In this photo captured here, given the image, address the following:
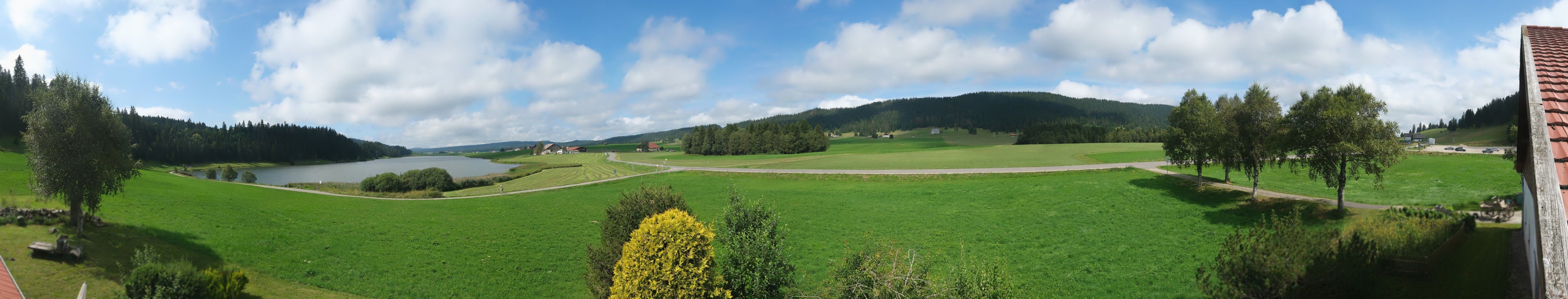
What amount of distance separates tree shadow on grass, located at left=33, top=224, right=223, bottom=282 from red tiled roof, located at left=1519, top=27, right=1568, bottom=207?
2101 centimetres

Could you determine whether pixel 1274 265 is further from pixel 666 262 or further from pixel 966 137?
pixel 966 137

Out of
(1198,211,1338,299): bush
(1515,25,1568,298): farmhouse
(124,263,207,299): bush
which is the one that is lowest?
(124,263,207,299): bush

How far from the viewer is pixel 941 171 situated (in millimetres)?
43875

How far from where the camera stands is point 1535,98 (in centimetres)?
307

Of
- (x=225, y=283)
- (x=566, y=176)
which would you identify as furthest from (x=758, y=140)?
(x=225, y=283)

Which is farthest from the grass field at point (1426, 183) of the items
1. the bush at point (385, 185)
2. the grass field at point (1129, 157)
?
the bush at point (385, 185)

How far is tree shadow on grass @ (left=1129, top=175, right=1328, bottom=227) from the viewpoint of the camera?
763 inches

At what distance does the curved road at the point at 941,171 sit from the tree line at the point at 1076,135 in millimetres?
58290

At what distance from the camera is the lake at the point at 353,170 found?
70125mm

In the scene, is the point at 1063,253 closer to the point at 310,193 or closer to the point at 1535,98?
the point at 1535,98

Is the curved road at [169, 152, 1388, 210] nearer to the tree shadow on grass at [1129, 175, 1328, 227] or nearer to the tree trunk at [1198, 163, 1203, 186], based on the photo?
the tree trunk at [1198, 163, 1203, 186]

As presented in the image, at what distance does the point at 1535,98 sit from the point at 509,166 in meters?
119

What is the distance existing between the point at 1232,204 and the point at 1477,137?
100106 mm

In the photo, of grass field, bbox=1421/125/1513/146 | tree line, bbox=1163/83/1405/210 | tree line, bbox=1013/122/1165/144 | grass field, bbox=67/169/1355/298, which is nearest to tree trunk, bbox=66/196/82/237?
grass field, bbox=67/169/1355/298
